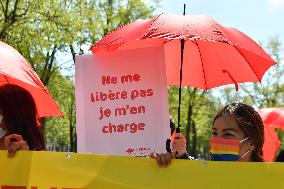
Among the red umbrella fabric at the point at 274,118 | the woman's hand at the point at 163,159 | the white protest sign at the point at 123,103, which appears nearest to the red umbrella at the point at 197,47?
the white protest sign at the point at 123,103

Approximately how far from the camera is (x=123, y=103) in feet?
13.6

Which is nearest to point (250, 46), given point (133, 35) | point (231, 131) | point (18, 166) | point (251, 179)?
point (133, 35)

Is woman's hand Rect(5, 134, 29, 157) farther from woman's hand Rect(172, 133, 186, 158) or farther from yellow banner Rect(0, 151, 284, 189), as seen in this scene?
woman's hand Rect(172, 133, 186, 158)

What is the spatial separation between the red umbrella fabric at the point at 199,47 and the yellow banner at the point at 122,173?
119cm

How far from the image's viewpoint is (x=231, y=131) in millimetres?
3682

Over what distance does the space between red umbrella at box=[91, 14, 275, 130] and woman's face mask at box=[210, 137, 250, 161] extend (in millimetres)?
1195

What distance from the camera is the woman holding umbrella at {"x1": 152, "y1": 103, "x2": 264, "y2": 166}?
351 cm

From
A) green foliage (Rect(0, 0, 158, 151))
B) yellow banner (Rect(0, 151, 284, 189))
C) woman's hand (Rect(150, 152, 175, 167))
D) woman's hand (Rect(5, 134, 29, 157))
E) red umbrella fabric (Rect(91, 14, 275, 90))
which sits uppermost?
green foliage (Rect(0, 0, 158, 151))

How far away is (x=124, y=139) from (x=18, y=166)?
Answer: 835mm

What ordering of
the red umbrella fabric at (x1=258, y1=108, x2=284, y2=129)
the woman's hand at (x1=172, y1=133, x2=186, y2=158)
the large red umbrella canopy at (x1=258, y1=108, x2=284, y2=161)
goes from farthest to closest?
the red umbrella fabric at (x1=258, y1=108, x2=284, y2=129) < the large red umbrella canopy at (x1=258, y1=108, x2=284, y2=161) < the woman's hand at (x1=172, y1=133, x2=186, y2=158)

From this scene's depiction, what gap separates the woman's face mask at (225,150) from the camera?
3.50 m

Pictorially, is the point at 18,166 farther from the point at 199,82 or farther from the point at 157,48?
the point at 199,82

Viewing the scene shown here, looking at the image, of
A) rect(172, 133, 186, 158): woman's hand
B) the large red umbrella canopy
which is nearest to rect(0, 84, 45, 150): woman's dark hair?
rect(172, 133, 186, 158): woman's hand

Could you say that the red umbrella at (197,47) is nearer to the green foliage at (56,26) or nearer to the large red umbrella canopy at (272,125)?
the large red umbrella canopy at (272,125)
